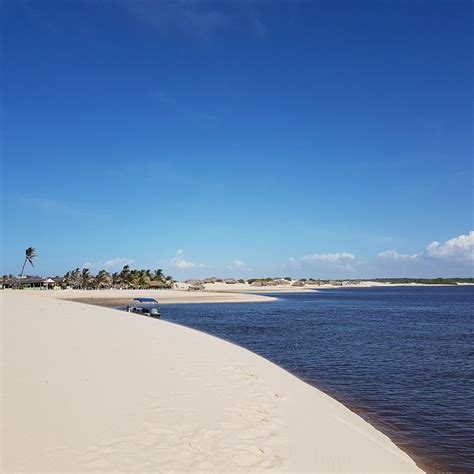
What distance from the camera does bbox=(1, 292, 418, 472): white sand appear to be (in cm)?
688

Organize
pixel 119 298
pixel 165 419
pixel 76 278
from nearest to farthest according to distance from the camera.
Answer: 1. pixel 165 419
2. pixel 119 298
3. pixel 76 278

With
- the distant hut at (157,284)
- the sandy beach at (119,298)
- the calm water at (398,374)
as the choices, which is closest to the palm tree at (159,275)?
the distant hut at (157,284)

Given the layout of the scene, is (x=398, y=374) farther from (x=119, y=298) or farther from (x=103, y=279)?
(x=103, y=279)

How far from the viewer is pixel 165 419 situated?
8.71 metres

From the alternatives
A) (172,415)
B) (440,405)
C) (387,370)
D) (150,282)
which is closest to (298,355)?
(387,370)

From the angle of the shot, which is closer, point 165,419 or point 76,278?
point 165,419

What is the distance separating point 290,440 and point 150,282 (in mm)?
142534

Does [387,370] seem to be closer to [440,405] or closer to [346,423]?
A: [440,405]

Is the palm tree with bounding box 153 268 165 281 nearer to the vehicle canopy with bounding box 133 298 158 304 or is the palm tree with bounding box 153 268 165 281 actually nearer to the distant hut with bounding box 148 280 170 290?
the distant hut with bounding box 148 280 170 290

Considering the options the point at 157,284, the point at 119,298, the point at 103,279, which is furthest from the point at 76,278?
the point at 119,298

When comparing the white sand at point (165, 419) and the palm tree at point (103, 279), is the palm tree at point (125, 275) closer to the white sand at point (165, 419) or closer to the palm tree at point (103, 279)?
the palm tree at point (103, 279)

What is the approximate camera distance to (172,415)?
9008 mm

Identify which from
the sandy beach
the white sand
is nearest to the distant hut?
the sandy beach

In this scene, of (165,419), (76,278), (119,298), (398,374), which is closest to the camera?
(165,419)
